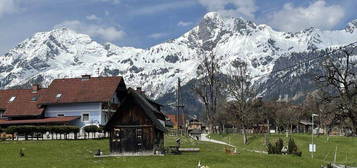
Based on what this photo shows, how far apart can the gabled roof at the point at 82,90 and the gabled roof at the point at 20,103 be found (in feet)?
6.33

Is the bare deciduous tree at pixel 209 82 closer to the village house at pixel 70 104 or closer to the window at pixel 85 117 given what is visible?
the village house at pixel 70 104

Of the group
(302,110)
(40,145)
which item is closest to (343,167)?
(40,145)

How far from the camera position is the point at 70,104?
314 feet

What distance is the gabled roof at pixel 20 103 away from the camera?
94000 mm

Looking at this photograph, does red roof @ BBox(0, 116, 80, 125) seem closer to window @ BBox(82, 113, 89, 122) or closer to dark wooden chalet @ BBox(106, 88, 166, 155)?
window @ BBox(82, 113, 89, 122)

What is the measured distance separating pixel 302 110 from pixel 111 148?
8768cm

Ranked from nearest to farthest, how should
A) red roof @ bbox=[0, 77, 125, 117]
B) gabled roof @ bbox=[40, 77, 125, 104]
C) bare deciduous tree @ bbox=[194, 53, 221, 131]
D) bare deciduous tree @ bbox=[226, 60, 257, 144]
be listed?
bare deciduous tree @ bbox=[226, 60, 257, 144], red roof @ bbox=[0, 77, 125, 117], gabled roof @ bbox=[40, 77, 125, 104], bare deciduous tree @ bbox=[194, 53, 221, 131]

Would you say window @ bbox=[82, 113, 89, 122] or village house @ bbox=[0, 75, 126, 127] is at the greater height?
village house @ bbox=[0, 75, 126, 127]

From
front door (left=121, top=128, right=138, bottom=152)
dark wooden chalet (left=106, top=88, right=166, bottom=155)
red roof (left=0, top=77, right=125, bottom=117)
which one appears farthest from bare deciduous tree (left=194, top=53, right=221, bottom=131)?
front door (left=121, top=128, right=138, bottom=152)

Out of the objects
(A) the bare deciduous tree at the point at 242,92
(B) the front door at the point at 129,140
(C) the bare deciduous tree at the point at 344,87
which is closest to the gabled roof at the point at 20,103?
(A) the bare deciduous tree at the point at 242,92

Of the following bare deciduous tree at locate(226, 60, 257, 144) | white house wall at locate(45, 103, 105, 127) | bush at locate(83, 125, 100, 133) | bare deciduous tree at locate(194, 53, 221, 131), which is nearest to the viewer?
bush at locate(83, 125, 100, 133)

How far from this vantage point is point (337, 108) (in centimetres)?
4769

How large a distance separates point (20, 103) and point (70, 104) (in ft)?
29.5

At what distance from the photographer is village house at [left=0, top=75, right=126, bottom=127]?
9400 cm
